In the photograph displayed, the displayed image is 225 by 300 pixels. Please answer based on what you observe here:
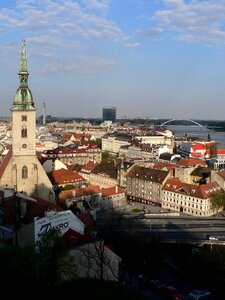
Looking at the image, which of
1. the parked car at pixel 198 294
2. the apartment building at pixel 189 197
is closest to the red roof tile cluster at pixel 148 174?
the apartment building at pixel 189 197

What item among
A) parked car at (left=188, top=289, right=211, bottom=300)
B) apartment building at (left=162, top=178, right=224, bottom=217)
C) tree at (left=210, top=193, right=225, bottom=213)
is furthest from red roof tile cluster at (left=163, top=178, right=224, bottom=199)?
parked car at (left=188, top=289, right=211, bottom=300)

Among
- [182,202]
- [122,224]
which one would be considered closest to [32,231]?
[122,224]

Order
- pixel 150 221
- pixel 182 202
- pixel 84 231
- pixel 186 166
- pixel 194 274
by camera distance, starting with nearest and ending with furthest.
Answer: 1. pixel 84 231
2. pixel 194 274
3. pixel 150 221
4. pixel 182 202
5. pixel 186 166

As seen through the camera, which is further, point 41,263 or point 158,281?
point 158,281

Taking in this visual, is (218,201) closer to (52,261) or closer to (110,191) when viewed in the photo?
(110,191)

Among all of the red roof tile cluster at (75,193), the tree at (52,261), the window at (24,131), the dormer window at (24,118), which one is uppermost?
the dormer window at (24,118)

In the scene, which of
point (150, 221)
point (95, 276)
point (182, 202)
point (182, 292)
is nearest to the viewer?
point (95, 276)

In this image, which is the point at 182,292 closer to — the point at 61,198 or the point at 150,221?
the point at 150,221

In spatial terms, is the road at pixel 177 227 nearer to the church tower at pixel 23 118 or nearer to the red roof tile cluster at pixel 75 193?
the red roof tile cluster at pixel 75 193
